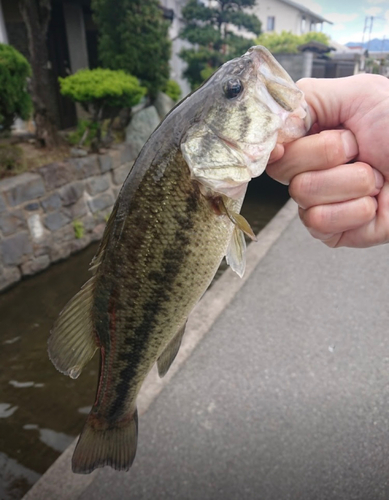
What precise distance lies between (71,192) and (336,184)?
5.79 meters

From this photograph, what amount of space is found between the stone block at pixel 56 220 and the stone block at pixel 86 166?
0.75 metres

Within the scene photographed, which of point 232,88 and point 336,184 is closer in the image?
point 232,88

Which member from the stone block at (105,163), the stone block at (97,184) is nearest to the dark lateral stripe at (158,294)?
the stone block at (97,184)

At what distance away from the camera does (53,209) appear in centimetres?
639

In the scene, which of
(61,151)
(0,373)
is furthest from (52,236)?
(0,373)

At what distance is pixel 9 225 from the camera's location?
5.67 m

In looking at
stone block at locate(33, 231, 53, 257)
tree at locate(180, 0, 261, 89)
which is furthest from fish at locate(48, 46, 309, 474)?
tree at locate(180, 0, 261, 89)

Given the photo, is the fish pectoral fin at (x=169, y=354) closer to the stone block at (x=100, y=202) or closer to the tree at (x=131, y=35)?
the stone block at (x=100, y=202)

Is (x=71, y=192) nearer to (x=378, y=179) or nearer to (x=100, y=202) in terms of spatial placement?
(x=100, y=202)

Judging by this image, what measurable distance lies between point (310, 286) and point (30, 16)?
629 centimetres

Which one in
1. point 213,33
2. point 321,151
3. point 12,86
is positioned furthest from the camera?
point 213,33

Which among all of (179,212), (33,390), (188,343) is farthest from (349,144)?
(33,390)

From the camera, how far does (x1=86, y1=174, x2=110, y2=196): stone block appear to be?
7.12 meters

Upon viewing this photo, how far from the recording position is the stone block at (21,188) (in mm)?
5629
